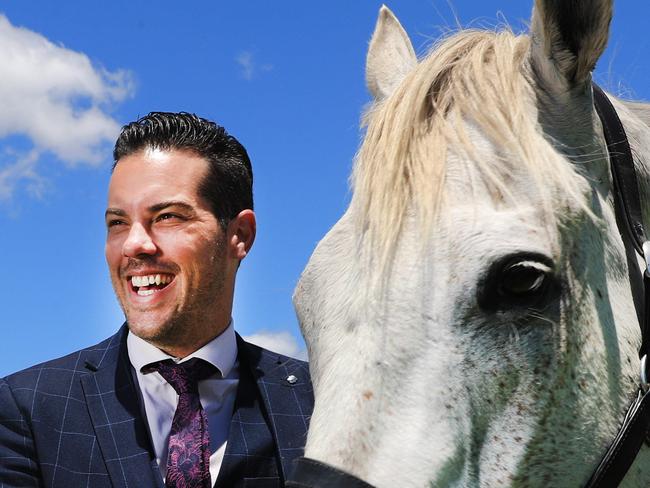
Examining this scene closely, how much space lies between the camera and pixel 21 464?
3.53 metres

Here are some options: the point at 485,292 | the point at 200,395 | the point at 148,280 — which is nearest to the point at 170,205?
the point at 148,280

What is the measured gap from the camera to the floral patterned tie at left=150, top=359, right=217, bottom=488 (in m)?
3.45

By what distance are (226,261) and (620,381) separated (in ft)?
7.55

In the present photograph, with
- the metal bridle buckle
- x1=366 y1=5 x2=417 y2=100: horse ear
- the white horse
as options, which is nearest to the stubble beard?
x1=366 y1=5 x2=417 y2=100: horse ear

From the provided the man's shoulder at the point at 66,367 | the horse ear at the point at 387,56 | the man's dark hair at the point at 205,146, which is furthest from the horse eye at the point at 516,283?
the man's shoulder at the point at 66,367

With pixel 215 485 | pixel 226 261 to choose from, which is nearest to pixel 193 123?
pixel 226 261

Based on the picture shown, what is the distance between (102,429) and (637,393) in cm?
244

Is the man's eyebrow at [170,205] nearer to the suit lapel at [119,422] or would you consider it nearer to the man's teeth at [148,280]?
the man's teeth at [148,280]

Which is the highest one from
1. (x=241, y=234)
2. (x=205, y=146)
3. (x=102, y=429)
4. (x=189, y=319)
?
(x=205, y=146)

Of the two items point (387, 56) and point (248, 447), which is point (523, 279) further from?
point (248, 447)

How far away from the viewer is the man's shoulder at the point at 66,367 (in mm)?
3762

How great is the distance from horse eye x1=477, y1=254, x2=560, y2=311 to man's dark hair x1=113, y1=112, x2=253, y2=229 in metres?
2.15

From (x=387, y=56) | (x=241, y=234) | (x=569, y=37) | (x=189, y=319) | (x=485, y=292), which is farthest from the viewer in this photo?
(x=241, y=234)

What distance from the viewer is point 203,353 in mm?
3848
